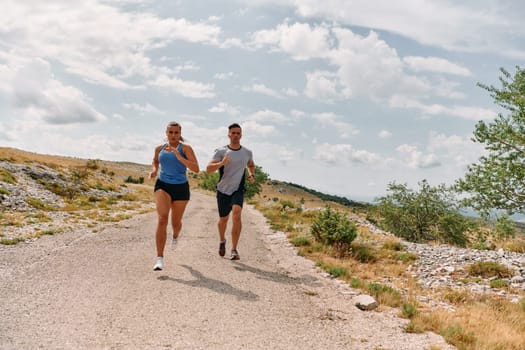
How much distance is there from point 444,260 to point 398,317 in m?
4.93

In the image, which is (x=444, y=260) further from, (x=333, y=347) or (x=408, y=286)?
(x=333, y=347)

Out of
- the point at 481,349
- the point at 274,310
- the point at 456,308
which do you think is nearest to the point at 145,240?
the point at 274,310

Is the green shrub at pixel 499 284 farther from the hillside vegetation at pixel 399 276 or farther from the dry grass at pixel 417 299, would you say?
the dry grass at pixel 417 299

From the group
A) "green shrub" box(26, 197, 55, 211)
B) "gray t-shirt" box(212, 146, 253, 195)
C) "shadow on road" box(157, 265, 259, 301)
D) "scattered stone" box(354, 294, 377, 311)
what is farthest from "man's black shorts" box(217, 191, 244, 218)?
"green shrub" box(26, 197, 55, 211)

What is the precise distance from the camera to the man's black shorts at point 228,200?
344 inches

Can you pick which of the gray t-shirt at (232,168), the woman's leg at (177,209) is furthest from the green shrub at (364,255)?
the woman's leg at (177,209)

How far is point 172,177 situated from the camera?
766 centimetres

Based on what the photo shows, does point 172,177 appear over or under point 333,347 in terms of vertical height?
over

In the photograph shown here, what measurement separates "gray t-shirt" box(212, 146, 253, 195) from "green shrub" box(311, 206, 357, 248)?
421 cm

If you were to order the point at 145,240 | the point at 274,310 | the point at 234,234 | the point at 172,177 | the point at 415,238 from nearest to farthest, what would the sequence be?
the point at 274,310
the point at 172,177
the point at 234,234
the point at 145,240
the point at 415,238

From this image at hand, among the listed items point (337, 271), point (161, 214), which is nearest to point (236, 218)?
point (161, 214)

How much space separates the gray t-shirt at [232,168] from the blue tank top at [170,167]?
1.08m

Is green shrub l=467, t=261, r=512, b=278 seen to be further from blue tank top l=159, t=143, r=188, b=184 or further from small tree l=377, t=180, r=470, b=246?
small tree l=377, t=180, r=470, b=246

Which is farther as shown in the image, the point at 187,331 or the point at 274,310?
the point at 274,310
